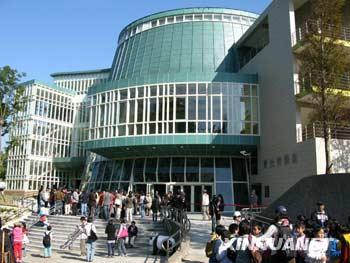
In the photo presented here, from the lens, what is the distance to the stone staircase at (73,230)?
65.3 ft

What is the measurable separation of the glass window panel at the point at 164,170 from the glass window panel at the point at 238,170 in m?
5.94

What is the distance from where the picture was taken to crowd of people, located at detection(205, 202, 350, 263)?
7.20m

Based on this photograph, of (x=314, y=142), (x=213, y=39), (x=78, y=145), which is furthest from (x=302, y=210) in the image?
(x=78, y=145)

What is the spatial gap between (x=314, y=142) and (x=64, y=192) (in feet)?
57.2

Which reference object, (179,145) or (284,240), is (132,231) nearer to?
(284,240)

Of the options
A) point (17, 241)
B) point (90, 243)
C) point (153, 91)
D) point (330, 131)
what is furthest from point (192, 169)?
point (17, 241)

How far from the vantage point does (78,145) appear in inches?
2312

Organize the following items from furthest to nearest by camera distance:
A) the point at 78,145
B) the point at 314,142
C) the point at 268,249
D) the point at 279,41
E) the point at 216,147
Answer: the point at 78,145 < the point at 216,147 < the point at 279,41 < the point at 314,142 < the point at 268,249

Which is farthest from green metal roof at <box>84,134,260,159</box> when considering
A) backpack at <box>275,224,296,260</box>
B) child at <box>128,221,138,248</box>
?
backpack at <box>275,224,296,260</box>

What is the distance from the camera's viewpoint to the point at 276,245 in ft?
26.0

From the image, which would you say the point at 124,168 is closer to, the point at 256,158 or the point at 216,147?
the point at 216,147

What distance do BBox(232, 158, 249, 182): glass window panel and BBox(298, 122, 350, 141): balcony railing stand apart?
8194 mm

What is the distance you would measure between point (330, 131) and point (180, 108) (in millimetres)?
13173

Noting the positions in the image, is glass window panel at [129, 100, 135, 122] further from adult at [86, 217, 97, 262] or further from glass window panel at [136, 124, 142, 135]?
adult at [86, 217, 97, 262]
